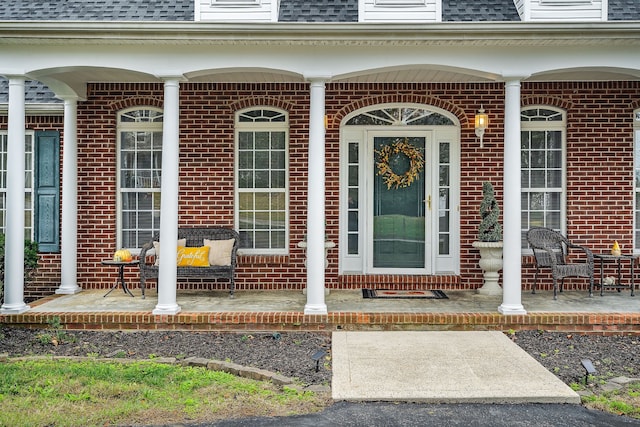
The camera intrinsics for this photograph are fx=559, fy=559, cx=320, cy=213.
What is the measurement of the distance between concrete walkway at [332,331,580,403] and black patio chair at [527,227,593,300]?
1669 millimetres

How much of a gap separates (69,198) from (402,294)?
16.1ft

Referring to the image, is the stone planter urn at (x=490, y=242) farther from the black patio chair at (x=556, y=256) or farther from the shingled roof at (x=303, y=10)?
the shingled roof at (x=303, y=10)

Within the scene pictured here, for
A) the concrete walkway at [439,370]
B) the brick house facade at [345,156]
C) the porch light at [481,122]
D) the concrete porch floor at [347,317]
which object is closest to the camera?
the concrete walkway at [439,370]

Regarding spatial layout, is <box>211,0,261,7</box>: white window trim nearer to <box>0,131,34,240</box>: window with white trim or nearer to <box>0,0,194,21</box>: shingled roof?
<box>0,0,194,21</box>: shingled roof

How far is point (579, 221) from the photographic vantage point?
8.20 metres

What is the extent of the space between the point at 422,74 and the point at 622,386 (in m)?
4.60

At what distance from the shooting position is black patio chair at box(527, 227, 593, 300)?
7359mm

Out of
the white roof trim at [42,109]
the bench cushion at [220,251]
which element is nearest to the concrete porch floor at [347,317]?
the bench cushion at [220,251]

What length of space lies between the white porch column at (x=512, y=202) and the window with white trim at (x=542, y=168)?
189 cm

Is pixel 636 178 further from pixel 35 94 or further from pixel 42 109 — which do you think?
pixel 35 94

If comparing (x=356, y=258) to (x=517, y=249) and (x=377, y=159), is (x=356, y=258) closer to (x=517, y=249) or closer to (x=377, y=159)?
(x=377, y=159)

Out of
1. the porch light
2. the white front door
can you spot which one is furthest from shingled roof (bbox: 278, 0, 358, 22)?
the porch light

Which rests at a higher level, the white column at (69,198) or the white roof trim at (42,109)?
the white roof trim at (42,109)

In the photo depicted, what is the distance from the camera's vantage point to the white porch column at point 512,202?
651cm
